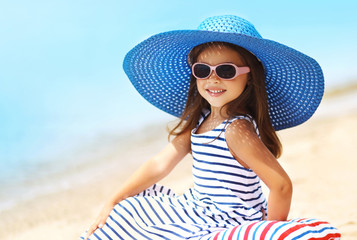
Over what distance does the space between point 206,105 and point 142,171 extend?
0.43m

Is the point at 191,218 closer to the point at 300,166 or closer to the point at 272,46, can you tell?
the point at 272,46

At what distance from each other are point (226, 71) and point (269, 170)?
1.46ft

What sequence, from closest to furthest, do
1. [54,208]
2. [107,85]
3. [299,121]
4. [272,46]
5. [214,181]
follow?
[272,46], [214,181], [299,121], [54,208], [107,85]

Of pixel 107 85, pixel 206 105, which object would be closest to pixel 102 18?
pixel 107 85

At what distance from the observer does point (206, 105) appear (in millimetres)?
2557

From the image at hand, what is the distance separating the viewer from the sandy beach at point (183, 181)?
3.79 meters

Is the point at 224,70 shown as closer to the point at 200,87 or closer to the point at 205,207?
the point at 200,87

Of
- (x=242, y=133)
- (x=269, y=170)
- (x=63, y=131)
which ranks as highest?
(x=63, y=131)

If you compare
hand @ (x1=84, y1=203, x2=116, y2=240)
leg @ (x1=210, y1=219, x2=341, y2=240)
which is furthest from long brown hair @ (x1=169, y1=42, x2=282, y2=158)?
hand @ (x1=84, y1=203, x2=116, y2=240)

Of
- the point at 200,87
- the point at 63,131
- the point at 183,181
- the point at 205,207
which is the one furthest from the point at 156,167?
the point at 63,131

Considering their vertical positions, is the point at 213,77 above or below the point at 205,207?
above

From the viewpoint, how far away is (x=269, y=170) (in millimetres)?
2105

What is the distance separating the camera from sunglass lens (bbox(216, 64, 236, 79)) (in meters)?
2.23

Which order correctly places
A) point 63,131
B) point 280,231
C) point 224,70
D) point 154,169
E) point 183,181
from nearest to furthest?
point 280,231
point 224,70
point 154,169
point 183,181
point 63,131
